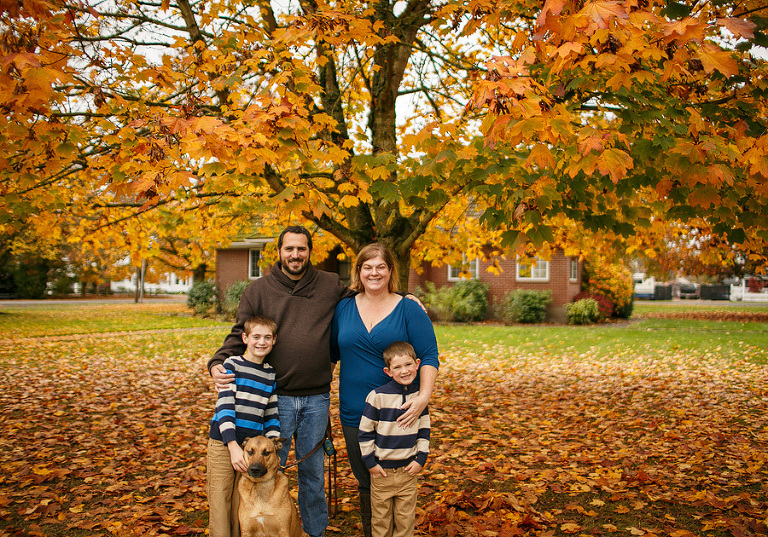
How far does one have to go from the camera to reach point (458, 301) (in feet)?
68.5

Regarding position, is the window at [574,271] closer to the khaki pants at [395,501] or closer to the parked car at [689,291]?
the khaki pants at [395,501]

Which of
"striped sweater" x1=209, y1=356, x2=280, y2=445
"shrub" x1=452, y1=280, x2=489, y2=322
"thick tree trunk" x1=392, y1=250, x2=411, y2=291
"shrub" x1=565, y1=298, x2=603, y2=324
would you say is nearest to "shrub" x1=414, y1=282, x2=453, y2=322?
"shrub" x1=452, y1=280, x2=489, y2=322

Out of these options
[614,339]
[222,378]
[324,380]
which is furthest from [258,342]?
[614,339]

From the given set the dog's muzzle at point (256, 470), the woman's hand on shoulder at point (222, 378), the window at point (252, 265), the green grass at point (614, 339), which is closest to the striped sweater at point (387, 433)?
the dog's muzzle at point (256, 470)

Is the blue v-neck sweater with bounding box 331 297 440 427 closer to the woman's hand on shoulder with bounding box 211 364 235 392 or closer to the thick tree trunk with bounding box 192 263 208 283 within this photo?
the woman's hand on shoulder with bounding box 211 364 235 392

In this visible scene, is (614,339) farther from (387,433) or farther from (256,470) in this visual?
(256,470)

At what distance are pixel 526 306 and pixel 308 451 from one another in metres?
18.5

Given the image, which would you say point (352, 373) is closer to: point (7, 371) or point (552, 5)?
point (552, 5)

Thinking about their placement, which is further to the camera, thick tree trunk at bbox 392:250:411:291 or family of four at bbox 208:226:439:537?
thick tree trunk at bbox 392:250:411:291

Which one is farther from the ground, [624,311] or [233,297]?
[233,297]

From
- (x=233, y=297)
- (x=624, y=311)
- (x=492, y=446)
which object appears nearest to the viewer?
(x=492, y=446)

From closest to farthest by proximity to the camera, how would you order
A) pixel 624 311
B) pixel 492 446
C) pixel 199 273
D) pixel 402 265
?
pixel 492 446 < pixel 402 265 < pixel 624 311 < pixel 199 273

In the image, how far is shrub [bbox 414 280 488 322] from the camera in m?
20.9

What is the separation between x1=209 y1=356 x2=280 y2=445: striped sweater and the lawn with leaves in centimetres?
145
